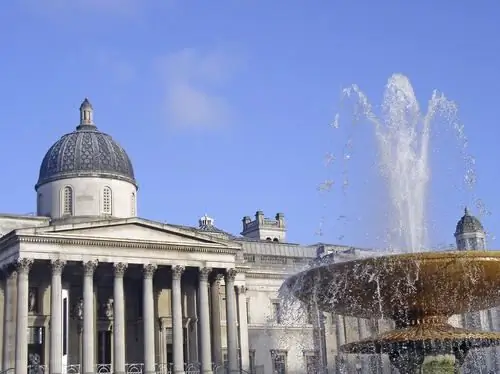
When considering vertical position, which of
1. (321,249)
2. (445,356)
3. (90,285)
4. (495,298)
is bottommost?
(445,356)

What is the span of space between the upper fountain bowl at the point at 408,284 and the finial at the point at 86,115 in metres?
32.7

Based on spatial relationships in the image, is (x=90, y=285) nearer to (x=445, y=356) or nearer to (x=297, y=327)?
(x=297, y=327)

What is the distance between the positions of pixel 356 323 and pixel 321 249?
5.87 metres

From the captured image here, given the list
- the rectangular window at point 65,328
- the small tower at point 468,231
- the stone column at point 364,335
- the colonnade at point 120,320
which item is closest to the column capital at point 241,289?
the colonnade at point 120,320

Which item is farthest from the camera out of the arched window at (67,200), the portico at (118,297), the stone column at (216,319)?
the arched window at (67,200)

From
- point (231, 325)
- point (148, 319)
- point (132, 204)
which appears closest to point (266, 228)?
point (132, 204)

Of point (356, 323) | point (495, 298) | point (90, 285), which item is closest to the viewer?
point (495, 298)

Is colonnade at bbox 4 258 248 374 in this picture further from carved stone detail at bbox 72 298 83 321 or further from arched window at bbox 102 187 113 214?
arched window at bbox 102 187 113 214

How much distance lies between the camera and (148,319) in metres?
40.9

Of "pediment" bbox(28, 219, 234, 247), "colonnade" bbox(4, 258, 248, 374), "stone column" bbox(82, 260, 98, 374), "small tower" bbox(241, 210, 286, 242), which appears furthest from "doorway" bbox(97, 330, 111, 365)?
"small tower" bbox(241, 210, 286, 242)

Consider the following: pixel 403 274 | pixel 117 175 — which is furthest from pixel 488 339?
pixel 117 175

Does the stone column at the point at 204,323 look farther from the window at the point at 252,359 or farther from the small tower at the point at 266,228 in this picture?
the small tower at the point at 266,228

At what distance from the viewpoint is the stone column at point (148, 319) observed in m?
40.4

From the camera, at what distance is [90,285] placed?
3966 cm
